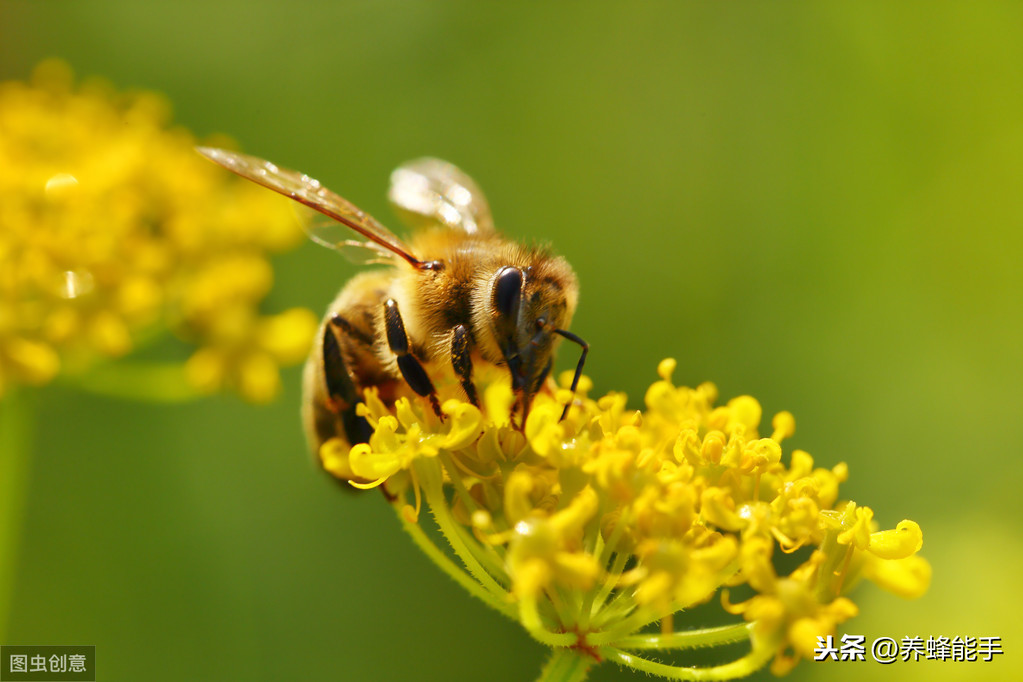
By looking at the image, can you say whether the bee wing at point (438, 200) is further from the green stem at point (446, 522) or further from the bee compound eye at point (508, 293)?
the green stem at point (446, 522)

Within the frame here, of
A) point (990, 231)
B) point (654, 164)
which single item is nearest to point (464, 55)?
point (654, 164)

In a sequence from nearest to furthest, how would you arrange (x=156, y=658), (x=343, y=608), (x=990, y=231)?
(x=156, y=658) → (x=343, y=608) → (x=990, y=231)

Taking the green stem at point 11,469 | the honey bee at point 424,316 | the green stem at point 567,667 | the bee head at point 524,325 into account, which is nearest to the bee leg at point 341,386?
the honey bee at point 424,316

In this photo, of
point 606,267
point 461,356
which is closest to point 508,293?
point 461,356

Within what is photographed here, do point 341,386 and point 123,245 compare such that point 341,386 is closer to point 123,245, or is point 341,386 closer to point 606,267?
point 123,245

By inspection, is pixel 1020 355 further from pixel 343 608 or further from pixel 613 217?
pixel 343 608
